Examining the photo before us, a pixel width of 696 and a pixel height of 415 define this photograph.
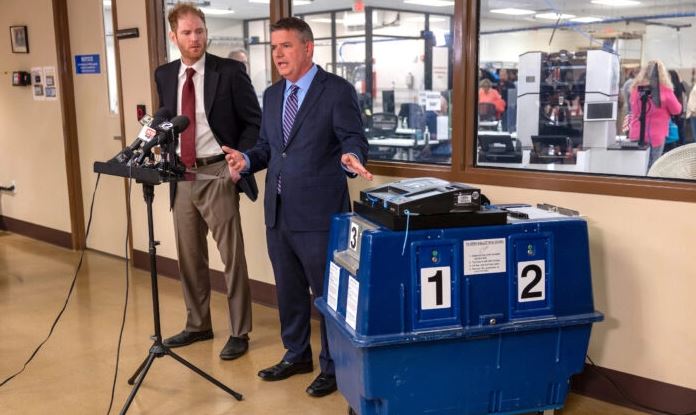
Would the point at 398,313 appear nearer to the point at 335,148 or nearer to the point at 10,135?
the point at 335,148

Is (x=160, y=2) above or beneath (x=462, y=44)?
above

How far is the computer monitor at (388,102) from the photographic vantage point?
188 inches

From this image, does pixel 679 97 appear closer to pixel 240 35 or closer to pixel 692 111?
pixel 692 111

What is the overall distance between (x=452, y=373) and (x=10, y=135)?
5345 mm

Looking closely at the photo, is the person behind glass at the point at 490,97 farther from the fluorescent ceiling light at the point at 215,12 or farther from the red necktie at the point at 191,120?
the fluorescent ceiling light at the point at 215,12

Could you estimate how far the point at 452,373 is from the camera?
91.6 inches

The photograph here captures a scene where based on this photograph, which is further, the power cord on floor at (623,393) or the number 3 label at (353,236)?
the power cord on floor at (623,393)

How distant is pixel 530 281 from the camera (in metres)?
2.34

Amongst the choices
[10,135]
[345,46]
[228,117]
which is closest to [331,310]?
[228,117]

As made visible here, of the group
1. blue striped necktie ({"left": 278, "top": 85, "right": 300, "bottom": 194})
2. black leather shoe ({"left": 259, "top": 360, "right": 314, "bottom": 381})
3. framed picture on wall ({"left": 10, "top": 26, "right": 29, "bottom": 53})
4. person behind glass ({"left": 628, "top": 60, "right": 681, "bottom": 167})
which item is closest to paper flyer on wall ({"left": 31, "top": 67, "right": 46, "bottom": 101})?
framed picture on wall ({"left": 10, "top": 26, "right": 29, "bottom": 53})

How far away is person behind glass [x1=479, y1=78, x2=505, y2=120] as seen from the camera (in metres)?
3.08

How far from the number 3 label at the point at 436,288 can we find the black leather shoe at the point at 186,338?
64.6 inches

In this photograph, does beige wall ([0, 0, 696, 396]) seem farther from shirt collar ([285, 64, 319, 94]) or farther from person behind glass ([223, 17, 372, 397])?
shirt collar ([285, 64, 319, 94])

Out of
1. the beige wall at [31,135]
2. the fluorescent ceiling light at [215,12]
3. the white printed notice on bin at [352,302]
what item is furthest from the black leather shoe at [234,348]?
the beige wall at [31,135]
